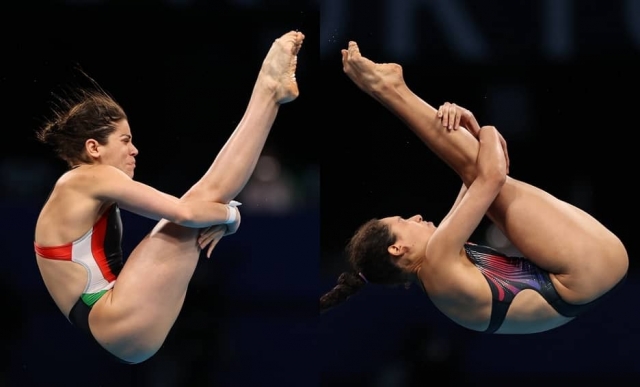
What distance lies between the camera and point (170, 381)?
169 inches

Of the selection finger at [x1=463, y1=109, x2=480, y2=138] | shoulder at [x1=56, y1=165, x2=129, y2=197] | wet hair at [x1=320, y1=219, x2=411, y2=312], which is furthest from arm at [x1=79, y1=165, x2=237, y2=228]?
finger at [x1=463, y1=109, x2=480, y2=138]

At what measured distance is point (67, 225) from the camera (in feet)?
10.3

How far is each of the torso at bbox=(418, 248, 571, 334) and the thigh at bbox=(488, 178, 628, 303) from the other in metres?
0.14

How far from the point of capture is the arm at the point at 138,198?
10.1 feet

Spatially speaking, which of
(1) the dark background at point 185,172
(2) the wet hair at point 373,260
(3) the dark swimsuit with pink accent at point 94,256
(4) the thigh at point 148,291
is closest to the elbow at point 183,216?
(4) the thigh at point 148,291

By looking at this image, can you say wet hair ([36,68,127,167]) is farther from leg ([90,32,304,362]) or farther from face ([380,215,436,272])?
face ([380,215,436,272])

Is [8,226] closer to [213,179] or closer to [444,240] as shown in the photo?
[213,179]

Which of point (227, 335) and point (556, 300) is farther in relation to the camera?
point (227, 335)

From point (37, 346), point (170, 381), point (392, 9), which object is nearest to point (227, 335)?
point (170, 381)

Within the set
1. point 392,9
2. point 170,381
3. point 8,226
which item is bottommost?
point 170,381

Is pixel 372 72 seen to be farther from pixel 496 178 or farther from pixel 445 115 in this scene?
pixel 496 178

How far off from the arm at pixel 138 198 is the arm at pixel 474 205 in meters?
0.95

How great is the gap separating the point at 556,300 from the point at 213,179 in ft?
4.92

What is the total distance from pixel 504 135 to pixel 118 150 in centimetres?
207
